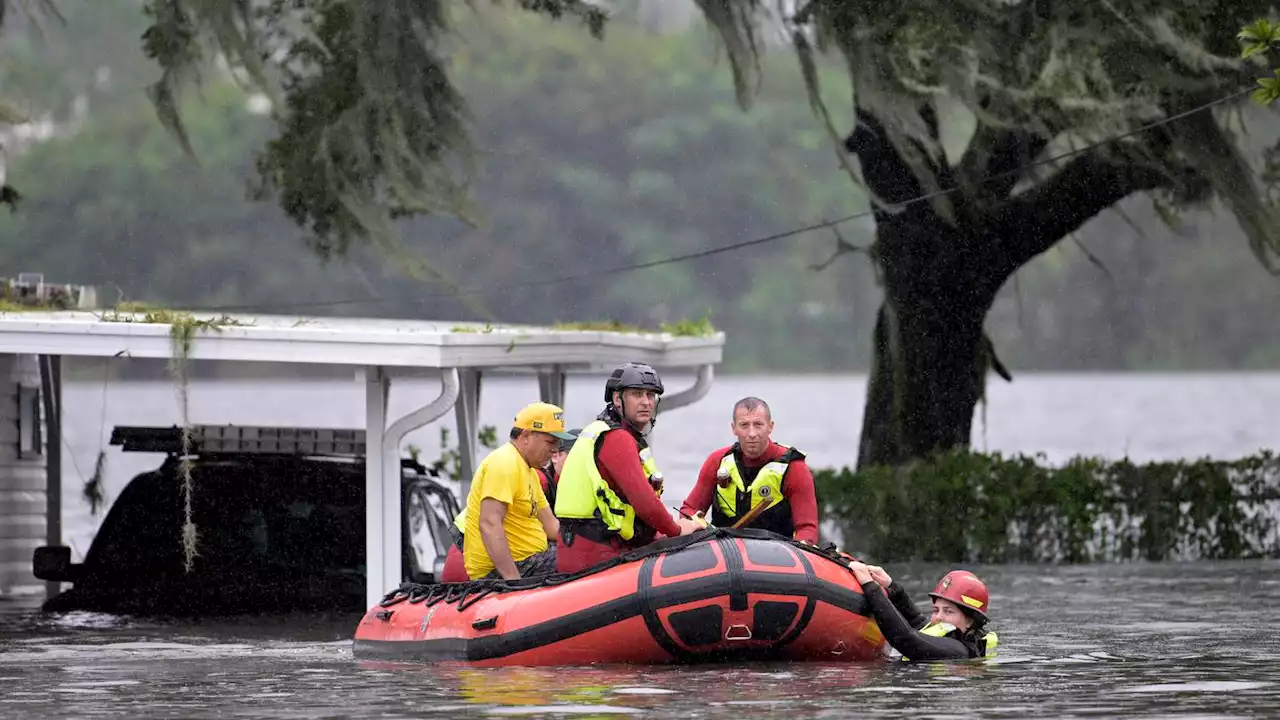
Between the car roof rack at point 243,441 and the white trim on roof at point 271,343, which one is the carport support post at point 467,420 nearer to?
the car roof rack at point 243,441

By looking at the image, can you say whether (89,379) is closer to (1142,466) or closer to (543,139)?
(543,139)

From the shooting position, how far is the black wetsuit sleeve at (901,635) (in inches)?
500

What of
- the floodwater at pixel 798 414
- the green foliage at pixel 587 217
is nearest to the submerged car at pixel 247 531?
the floodwater at pixel 798 414

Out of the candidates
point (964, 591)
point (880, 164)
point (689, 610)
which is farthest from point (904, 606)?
point (880, 164)

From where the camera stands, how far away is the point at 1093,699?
11289mm

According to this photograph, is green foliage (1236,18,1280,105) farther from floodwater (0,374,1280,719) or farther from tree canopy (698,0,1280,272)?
tree canopy (698,0,1280,272)

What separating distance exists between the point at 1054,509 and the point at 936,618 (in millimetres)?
7710

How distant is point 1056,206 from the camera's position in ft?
70.7

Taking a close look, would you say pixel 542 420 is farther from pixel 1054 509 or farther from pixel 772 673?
pixel 1054 509

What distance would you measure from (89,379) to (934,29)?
88.9m

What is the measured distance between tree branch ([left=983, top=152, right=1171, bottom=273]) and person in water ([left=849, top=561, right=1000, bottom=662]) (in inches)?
335

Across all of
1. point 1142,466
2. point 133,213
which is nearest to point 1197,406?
point 133,213

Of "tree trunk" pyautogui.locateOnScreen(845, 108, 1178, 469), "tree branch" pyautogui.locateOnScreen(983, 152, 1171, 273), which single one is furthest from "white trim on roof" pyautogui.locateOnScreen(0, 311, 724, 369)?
"tree branch" pyautogui.locateOnScreen(983, 152, 1171, 273)

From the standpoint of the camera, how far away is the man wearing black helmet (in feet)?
40.6
